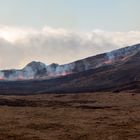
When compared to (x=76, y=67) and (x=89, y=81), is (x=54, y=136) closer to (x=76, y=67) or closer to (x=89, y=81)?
(x=89, y=81)

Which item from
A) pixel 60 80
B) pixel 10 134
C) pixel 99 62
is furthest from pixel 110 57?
pixel 10 134

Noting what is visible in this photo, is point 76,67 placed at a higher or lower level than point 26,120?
higher

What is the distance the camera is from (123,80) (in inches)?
5017

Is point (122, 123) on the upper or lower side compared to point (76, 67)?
lower

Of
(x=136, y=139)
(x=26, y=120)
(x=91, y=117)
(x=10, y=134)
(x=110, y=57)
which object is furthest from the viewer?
(x=110, y=57)

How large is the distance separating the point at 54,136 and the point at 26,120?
9.17 m

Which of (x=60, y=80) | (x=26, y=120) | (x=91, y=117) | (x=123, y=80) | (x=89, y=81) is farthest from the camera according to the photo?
(x=60, y=80)

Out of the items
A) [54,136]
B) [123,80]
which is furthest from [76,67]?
[54,136]

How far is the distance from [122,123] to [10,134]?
10.4 metres

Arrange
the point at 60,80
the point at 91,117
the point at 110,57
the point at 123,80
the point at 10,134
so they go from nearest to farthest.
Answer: the point at 10,134
the point at 91,117
the point at 123,80
the point at 60,80
the point at 110,57

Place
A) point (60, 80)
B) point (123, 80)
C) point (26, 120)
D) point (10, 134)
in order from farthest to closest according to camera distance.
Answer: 1. point (60, 80)
2. point (123, 80)
3. point (26, 120)
4. point (10, 134)

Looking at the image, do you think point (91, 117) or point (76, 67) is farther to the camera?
point (76, 67)

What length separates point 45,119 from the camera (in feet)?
128

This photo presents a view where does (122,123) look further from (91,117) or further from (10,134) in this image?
(10,134)
